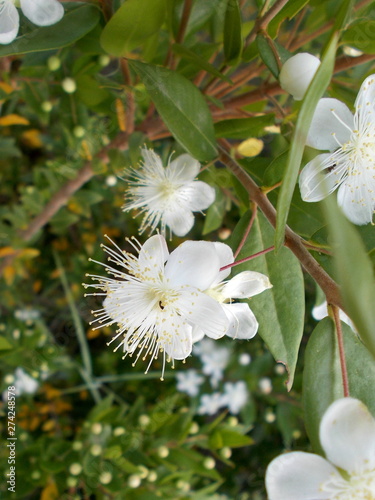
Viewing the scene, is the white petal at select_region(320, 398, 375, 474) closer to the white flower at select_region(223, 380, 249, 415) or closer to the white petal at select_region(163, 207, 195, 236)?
the white petal at select_region(163, 207, 195, 236)

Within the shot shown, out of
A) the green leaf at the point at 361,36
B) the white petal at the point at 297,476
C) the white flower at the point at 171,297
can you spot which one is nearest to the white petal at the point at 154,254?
the white flower at the point at 171,297

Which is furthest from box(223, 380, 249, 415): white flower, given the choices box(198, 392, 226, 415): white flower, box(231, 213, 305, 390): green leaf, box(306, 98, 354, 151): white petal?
box(306, 98, 354, 151): white petal

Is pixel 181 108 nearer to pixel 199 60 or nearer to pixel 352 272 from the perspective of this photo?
pixel 199 60

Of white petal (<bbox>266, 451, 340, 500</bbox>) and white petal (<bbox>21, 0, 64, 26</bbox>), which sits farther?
white petal (<bbox>21, 0, 64, 26</bbox>)

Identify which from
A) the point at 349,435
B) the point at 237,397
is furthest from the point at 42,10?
the point at 237,397

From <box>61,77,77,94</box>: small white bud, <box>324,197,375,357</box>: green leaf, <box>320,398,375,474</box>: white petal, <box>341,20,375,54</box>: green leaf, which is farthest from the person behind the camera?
<box>61,77,77,94</box>: small white bud

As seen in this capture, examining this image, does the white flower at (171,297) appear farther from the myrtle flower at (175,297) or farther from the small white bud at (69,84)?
the small white bud at (69,84)
